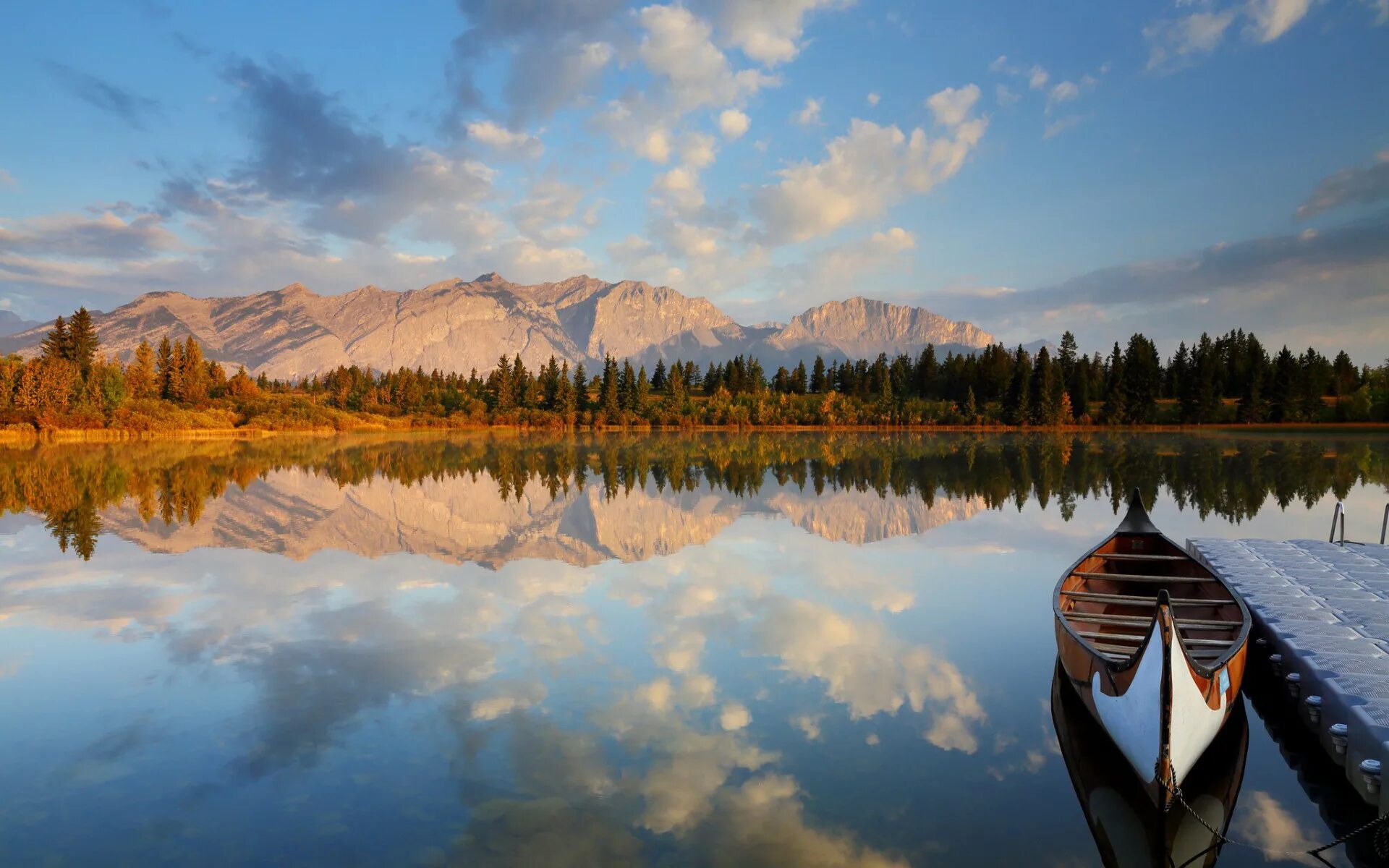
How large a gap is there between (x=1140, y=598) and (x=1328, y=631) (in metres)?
1.94

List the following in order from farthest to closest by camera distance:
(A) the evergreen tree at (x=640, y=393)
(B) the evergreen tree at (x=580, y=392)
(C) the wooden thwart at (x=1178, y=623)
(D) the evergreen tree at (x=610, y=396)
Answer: (B) the evergreen tree at (x=580, y=392) < (A) the evergreen tree at (x=640, y=393) < (D) the evergreen tree at (x=610, y=396) < (C) the wooden thwart at (x=1178, y=623)

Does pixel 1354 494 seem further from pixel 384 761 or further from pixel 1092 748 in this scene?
pixel 384 761

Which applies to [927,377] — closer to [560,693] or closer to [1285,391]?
[1285,391]

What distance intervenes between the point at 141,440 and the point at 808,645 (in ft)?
242

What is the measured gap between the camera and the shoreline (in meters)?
65.2

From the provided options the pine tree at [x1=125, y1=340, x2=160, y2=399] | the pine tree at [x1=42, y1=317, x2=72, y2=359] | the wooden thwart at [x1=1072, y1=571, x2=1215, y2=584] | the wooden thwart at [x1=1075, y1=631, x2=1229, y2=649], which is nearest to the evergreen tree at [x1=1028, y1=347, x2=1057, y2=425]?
the wooden thwart at [x1=1072, y1=571, x2=1215, y2=584]

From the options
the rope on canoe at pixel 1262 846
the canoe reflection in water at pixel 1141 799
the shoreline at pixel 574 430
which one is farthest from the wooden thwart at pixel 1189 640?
the shoreline at pixel 574 430

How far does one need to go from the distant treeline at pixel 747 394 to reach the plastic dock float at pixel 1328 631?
273 ft

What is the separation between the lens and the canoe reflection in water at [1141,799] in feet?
17.7

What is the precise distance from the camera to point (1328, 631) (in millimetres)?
8773

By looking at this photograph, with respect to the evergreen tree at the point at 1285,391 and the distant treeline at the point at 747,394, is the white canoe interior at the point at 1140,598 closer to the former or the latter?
the distant treeline at the point at 747,394

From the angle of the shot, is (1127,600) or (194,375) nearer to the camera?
(1127,600)

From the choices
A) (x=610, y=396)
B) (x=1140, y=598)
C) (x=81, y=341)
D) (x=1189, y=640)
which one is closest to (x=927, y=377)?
(x=610, y=396)

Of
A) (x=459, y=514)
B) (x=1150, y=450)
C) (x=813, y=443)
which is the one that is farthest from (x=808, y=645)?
(x=813, y=443)
